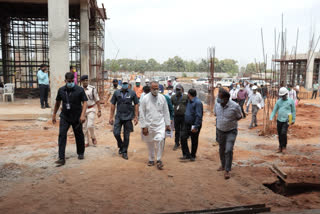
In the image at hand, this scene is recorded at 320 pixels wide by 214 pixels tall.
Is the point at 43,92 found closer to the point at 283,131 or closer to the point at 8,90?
the point at 8,90

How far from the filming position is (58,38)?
10.6 metres

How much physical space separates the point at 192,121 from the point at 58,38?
669 centimetres

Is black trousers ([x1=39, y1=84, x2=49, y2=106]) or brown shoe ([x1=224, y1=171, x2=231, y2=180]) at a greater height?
black trousers ([x1=39, y1=84, x2=49, y2=106])

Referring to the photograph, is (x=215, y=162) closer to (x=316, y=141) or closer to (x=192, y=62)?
(x=316, y=141)

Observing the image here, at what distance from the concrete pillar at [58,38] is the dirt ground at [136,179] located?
10.4 feet

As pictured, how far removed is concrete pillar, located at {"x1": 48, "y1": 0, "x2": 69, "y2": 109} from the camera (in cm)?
1044

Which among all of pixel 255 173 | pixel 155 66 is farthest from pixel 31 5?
pixel 155 66

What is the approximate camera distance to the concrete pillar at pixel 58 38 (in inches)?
411

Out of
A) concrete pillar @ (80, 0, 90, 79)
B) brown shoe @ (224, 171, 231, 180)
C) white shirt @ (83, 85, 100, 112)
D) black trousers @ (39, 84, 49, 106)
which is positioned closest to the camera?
brown shoe @ (224, 171, 231, 180)

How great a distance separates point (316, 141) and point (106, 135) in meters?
6.51

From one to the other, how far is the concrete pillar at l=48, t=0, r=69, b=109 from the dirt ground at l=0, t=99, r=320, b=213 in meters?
3.17

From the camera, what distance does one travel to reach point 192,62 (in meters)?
83.1

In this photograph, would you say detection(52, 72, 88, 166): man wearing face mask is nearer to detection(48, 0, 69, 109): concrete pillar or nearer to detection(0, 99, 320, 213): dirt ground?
detection(0, 99, 320, 213): dirt ground

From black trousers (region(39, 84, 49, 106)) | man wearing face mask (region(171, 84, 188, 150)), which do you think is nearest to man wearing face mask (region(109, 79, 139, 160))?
man wearing face mask (region(171, 84, 188, 150))
